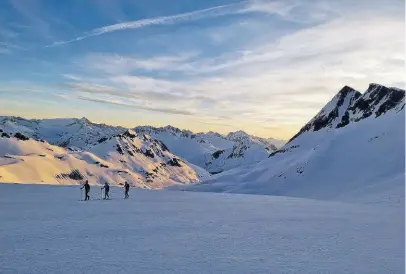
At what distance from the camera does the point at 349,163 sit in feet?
273

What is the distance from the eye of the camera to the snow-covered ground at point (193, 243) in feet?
45.2

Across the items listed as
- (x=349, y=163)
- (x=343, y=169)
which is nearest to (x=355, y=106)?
(x=349, y=163)

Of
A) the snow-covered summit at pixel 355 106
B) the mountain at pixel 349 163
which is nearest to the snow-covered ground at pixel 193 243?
the mountain at pixel 349 163

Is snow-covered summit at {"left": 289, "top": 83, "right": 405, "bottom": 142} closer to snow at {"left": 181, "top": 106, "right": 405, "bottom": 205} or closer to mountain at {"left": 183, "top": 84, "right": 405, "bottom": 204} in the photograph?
mountain at {"left": 183, "top": 84, "right": 405, "bottom": 204}

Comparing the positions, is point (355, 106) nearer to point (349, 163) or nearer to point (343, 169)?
point (349, 163)

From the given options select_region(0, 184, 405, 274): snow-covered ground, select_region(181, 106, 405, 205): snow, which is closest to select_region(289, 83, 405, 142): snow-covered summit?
select_region(181, 106, 405, 205): snow

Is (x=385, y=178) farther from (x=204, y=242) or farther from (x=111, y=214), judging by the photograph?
(x=204, y=242)

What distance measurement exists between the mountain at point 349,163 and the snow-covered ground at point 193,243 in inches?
1053

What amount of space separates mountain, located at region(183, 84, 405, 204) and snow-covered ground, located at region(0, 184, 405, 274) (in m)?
26.7

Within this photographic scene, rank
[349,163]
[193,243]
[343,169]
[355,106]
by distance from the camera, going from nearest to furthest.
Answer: [193,243] < [343,169] < [349,163] < [355,106]

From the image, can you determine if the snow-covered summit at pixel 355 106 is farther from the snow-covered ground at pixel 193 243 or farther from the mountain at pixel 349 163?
the snow-covered ground at pixel 193 243

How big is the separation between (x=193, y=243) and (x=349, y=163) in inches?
2826

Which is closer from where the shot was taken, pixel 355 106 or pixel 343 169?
pixel 343 169

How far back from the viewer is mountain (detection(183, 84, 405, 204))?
66.9 meters
